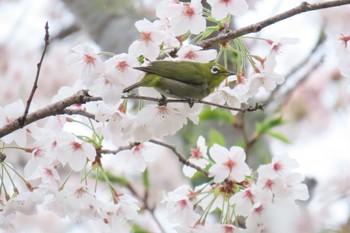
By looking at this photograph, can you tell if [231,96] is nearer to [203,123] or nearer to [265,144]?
[265,144]

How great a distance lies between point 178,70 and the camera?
52.8 inches

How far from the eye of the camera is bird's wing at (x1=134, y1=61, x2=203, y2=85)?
51.4 inches

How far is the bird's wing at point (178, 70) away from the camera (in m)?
1.31

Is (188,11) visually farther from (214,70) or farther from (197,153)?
(197,153)

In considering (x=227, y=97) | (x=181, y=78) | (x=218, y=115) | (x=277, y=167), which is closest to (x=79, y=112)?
(x=181, y=78)

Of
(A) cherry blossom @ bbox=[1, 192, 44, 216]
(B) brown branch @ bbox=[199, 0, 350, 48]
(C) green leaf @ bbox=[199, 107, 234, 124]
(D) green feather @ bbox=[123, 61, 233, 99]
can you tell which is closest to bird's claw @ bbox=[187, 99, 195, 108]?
(D) green feather @ bbox=[123, 61, 233, 99]

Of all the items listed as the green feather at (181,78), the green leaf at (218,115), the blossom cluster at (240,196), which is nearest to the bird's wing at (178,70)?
the green feather at (181,78)

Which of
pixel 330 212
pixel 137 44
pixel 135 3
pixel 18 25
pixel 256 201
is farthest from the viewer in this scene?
pixel 18 25

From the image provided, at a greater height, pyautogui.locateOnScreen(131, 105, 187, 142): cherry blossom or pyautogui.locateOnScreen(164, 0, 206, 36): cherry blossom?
pyautogui.locateOnScreen(164, 0, 206, 36): cherry blossom

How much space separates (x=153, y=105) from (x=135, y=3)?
1.73 metres

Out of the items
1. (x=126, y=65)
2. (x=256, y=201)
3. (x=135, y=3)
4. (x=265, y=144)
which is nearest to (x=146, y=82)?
(x=126, y=65)

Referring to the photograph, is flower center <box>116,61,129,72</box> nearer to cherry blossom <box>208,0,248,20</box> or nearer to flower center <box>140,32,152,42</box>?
flower center <box>140,32,152,42</box>

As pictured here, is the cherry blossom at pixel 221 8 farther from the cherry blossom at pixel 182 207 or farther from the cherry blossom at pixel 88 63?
the cherry blossom at pixel 182 207

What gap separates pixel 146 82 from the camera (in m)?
1.33
